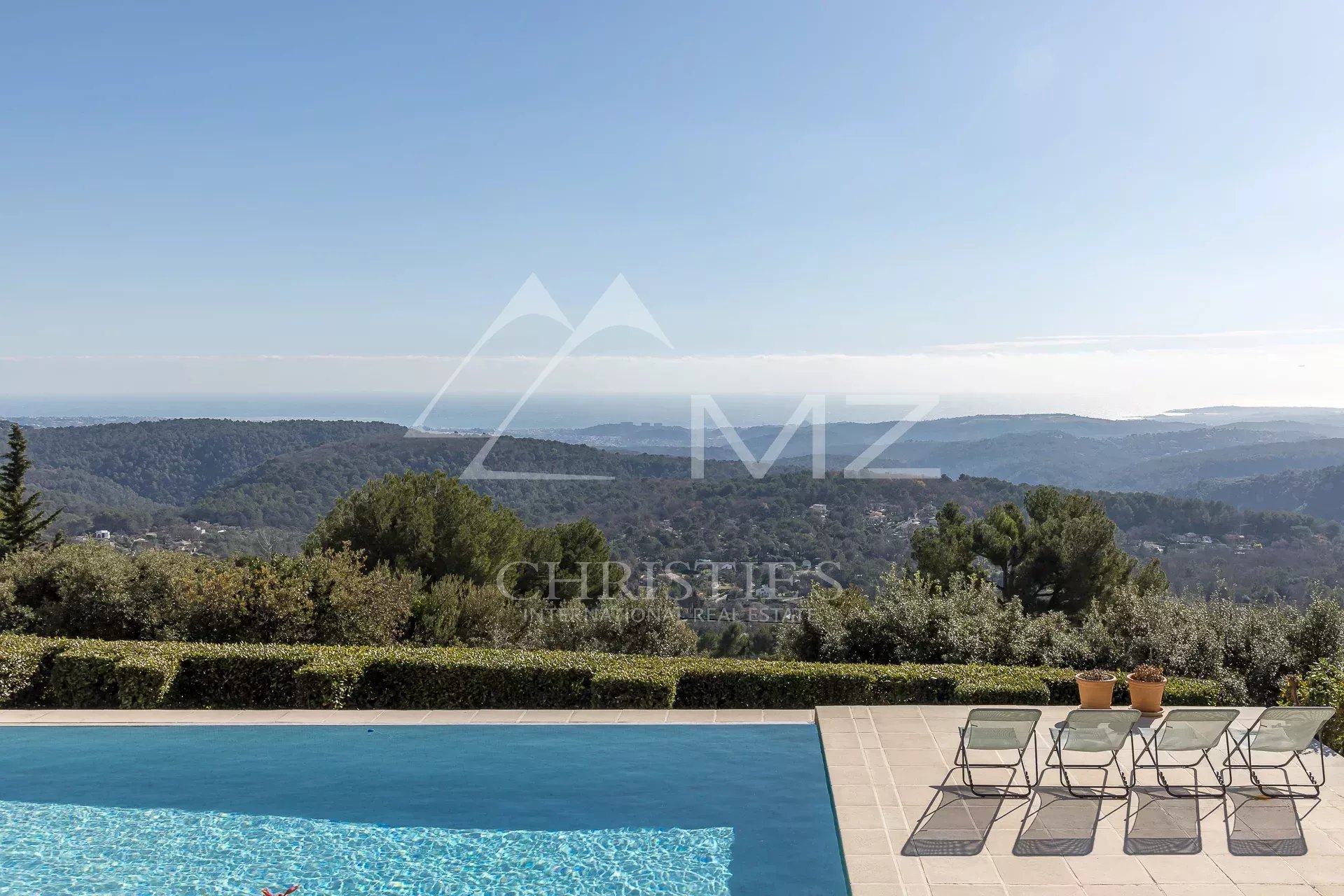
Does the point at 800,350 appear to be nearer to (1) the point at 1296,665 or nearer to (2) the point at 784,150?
(2) the point at 784,150

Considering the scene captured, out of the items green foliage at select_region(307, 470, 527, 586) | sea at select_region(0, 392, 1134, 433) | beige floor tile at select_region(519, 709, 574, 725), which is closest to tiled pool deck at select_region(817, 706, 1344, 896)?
beige floor tile at select_region(519, 709, 574, 725)

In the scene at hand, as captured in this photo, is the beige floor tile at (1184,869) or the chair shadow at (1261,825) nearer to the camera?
the beige floor tile at (1184,869)

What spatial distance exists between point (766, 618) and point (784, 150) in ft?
30.4

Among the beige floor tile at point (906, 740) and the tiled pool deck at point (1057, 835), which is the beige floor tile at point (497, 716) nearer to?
the tiled pool deck at point (1057, 835)

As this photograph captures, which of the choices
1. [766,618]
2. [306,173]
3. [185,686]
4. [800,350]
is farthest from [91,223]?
[800,350]

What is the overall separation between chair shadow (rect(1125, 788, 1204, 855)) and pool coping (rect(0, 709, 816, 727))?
321cm

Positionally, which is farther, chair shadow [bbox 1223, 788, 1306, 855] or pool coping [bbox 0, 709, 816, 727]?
pool coping [bbox 0, 709, 816, 727]

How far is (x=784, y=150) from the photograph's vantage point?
1547 centimetres

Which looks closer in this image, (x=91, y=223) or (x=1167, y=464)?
(x=91, y=223)

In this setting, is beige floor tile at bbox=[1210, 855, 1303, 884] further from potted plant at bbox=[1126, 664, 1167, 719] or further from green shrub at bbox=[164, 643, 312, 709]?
green shrub at bbox=[164, 643, 312, 709]

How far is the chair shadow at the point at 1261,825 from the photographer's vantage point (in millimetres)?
4891

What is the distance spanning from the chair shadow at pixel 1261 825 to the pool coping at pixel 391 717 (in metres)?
3.64

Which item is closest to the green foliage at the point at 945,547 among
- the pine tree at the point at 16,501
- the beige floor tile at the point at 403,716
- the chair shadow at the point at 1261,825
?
the chair shadow at the point at 1261,825

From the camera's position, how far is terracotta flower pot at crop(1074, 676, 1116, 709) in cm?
759
